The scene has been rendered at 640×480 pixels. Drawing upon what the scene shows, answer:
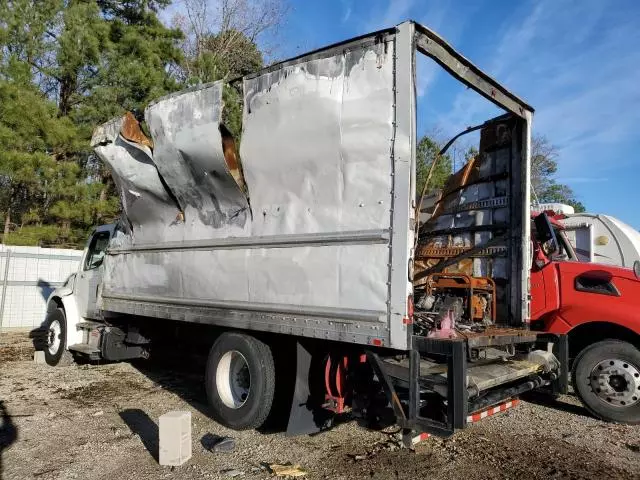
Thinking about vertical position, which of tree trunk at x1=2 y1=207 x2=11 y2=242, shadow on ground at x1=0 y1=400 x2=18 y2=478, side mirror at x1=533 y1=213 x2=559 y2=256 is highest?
tree trunk at x1=2 y1=207 x2=11 y2=242

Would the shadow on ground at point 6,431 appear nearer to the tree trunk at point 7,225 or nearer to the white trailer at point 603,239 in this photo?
the white trailer at point 603,239

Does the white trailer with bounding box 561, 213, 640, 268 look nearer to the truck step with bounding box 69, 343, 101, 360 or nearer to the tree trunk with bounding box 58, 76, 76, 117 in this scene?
the truck step with bounding box 69, 343, 101, 360

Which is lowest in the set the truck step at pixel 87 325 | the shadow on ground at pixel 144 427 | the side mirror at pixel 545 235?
the shadow on ground at pixel 144 427

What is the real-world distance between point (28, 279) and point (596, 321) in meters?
12.9

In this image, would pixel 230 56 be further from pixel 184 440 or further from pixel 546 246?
pixel 184 440

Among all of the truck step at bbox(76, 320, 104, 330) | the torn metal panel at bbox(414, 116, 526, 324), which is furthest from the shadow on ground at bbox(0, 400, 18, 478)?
the torn metal panel at bbox(414, 116, 526, 324)

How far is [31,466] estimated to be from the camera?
4.73 metres

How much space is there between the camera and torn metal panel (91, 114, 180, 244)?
652 cm

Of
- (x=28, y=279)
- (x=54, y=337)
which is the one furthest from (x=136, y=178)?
(x=28, y=279)

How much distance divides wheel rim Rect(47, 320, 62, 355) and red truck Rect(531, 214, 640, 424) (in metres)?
7.60

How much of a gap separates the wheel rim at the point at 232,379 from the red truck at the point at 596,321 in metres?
3.68

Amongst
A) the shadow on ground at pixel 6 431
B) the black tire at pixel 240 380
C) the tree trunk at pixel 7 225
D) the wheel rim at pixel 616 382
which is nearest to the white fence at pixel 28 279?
the tree trunk at pixel 7 225

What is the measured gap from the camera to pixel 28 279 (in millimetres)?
13477

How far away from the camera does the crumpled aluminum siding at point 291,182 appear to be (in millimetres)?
4383
